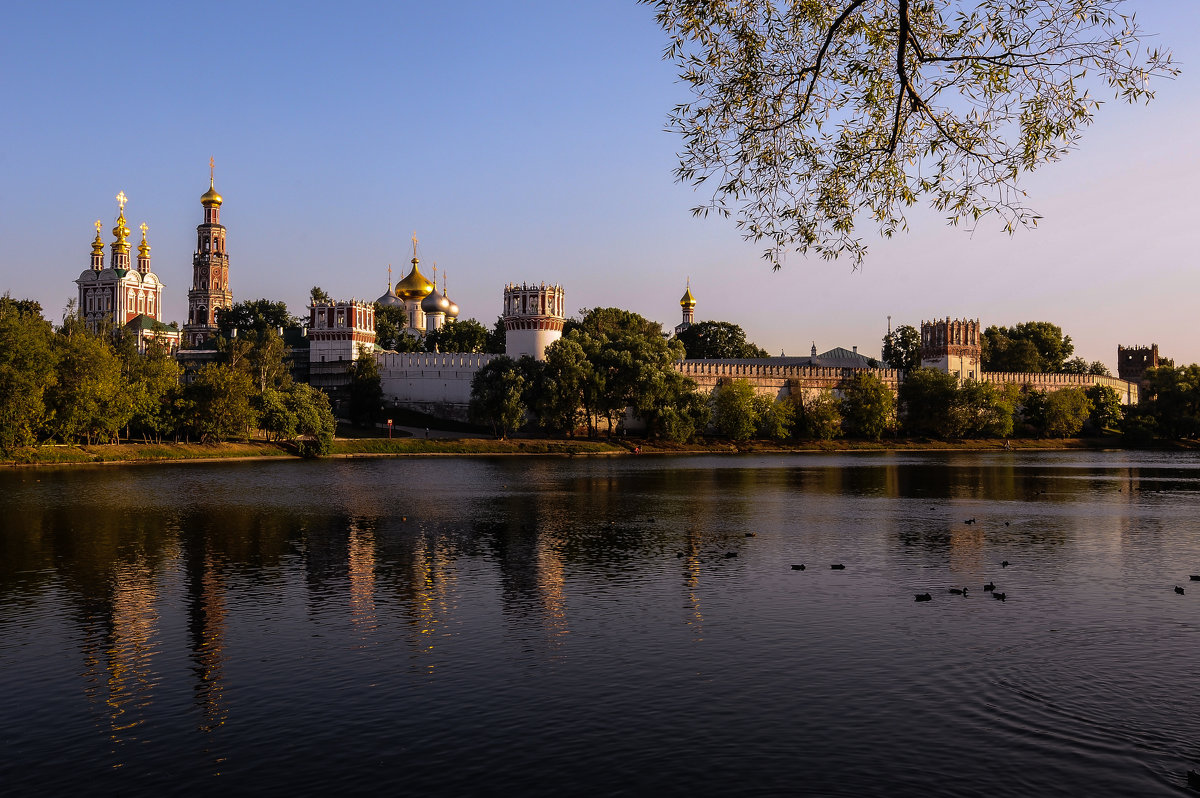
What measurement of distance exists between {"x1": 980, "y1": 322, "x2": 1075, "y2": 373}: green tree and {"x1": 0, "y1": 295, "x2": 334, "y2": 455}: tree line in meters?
83.1

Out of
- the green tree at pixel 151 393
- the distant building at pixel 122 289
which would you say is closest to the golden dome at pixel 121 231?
the distant building at pixel 122 289

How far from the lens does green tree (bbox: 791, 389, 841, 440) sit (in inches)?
3386

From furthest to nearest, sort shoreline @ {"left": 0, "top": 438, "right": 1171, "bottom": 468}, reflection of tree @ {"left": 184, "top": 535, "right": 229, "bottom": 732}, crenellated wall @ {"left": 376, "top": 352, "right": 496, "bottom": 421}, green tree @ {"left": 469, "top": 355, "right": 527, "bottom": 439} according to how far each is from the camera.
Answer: crenellated wall @ {"left": 376, "top": 352, "right": 496, "bottom": 421} < green tree @ {"left": 469, "top": 355, "right": 527, "bottom": 439} < shoreline @ {"left": 0, "top": 438, "right": 1171, "bottom": 468} < reflection of tree @ {"left": 184, "top": 535, "right": 229, "bottom": 732}

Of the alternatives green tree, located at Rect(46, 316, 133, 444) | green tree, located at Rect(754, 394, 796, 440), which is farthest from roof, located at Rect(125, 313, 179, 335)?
green tree, located at Rect(754, 394, 796, 440)

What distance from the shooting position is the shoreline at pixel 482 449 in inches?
2275

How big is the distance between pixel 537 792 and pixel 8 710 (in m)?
6.67

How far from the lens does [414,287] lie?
417ft

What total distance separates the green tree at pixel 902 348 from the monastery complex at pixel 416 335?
646 centimetres

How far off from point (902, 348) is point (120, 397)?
3425 inches

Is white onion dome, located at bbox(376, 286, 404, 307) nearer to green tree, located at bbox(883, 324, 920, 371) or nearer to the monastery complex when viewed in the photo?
the monastery complex

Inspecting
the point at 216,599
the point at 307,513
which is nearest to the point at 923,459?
the point at 307,513

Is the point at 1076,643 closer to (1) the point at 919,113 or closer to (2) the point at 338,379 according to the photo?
(1) the point at 919,113

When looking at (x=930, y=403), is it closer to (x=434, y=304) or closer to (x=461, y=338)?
(x=461, y=338)

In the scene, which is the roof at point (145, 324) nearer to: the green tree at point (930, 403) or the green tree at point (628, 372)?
the green tree at point (628, 372)
